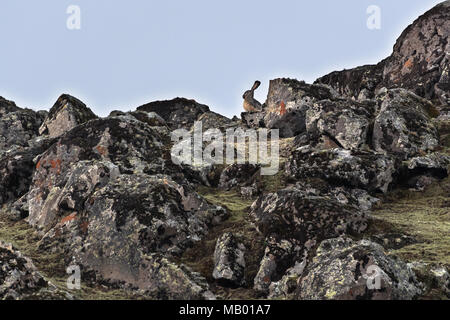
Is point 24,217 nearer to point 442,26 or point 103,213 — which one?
point 103,213

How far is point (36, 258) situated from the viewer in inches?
847

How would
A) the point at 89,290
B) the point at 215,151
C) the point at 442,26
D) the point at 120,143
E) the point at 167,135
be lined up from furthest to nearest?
the point at 442,26 < the point at 167,135 < the point at 215,151 < the point at 120,143 < the point at 89,290

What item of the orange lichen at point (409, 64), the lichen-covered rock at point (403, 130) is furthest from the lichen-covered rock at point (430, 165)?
the orange lichen at point (409, 64)

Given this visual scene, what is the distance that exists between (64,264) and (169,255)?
472cm

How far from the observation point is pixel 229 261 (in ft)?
62.6

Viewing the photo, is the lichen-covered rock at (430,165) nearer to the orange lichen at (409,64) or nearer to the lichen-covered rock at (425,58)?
the lichen-covered rock at (425,58)

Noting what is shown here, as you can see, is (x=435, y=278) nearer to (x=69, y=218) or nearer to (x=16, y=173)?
(x=69, y=218)

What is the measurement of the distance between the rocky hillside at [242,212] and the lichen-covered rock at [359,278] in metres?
0.04

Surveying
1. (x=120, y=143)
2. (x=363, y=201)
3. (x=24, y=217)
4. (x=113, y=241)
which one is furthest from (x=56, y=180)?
(x=363, y=201)

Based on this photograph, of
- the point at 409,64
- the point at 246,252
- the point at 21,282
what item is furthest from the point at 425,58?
the point at 21,282

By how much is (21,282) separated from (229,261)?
7771mm

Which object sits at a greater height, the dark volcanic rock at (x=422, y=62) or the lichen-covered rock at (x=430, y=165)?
the dark volcanic rock at (x=422, y=62)

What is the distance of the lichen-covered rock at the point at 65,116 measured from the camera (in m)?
42.9

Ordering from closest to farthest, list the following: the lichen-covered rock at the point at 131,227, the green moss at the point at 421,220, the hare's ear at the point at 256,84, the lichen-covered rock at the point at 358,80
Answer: the green moss at the point at 421,220, the lichen-covered rock at the point at 131,227, the hare's ear at the point at 256,84, the lichen-covered rock at the point at 358,80
